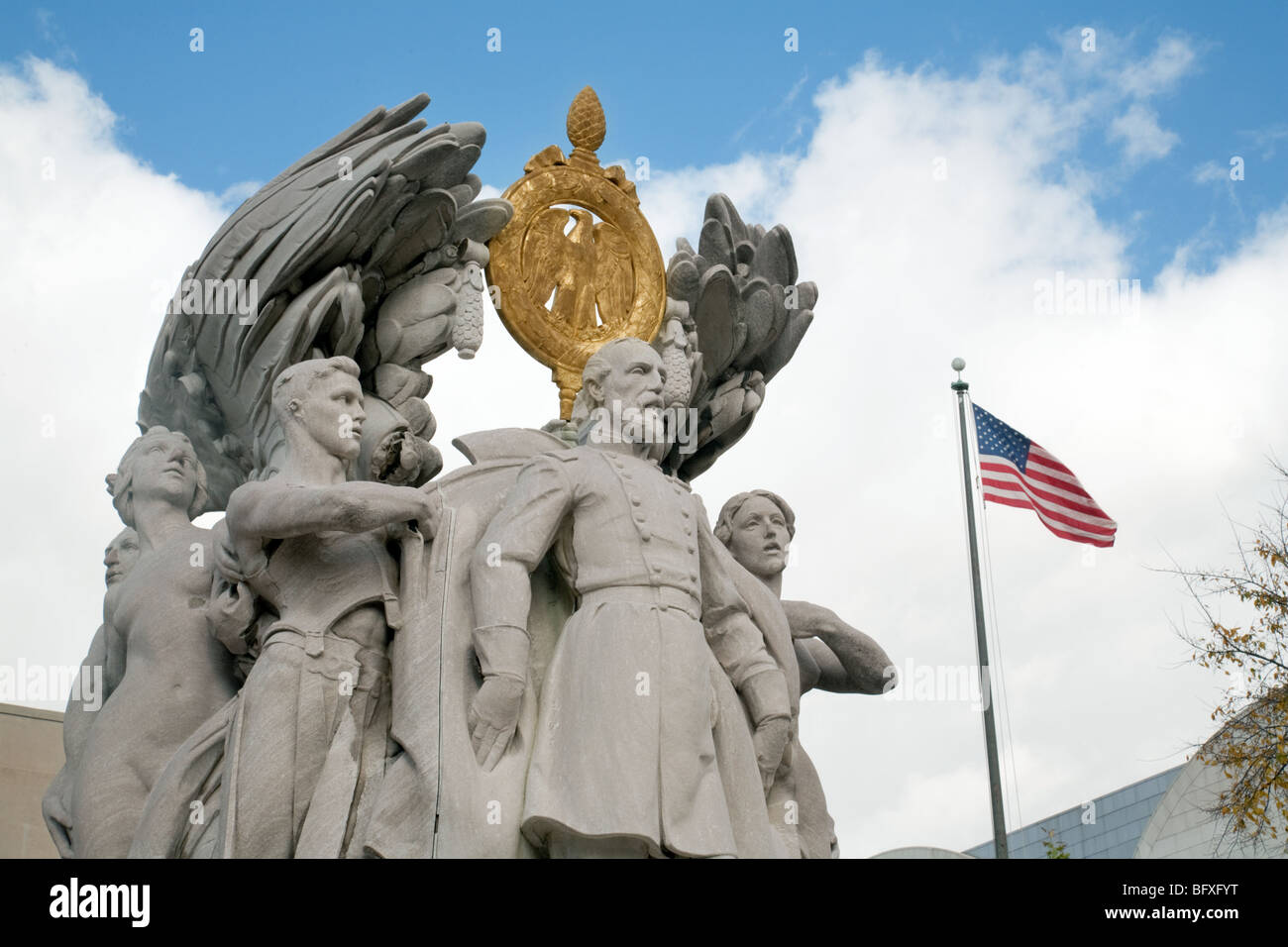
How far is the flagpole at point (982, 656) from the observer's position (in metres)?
14.4

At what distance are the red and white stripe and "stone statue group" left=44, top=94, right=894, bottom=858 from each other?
17.5ft

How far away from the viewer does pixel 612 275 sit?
31.2 ft

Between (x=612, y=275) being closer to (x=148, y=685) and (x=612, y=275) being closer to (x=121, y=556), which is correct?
(x=121, y=556)

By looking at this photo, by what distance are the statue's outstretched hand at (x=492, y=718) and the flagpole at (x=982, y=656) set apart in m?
7.95

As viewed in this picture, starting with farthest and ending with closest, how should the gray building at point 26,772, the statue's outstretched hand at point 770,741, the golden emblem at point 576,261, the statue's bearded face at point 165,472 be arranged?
the gray building at point 26,772 → the golden emblem at point 576,261 → the statue's bearded face at point 165,472 → the statue's outstretched hand at point 770,741

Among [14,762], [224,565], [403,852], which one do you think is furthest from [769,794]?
[14,762]

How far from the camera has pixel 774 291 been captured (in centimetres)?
979

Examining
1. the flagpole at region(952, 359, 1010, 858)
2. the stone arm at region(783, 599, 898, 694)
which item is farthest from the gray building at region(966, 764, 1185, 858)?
the stone arm at region(783, 599, 898, 694)

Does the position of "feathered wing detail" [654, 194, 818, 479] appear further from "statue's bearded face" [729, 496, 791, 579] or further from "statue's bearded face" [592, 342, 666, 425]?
"statue's bearded face" [592, 342, 666, 425]

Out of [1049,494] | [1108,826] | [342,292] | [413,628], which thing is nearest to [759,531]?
[413,628]

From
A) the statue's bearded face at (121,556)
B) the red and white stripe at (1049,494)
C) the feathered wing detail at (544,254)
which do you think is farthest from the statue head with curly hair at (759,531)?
the red and white stripe at (1049,494)

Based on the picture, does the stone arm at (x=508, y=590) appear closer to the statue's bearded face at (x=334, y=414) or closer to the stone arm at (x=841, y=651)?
the statue's bearded face at (x=334, y=414)

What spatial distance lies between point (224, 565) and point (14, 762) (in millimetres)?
9318
